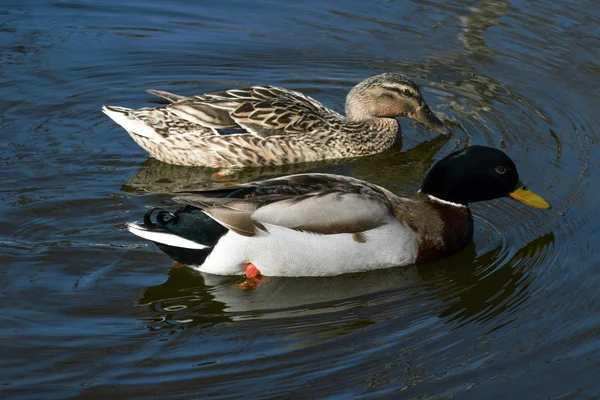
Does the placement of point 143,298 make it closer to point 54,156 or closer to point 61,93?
point 54,156

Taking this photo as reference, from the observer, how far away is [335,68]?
11.7 meters

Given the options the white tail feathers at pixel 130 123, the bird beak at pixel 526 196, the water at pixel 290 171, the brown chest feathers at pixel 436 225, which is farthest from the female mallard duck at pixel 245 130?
the bird beak at pixel 526 196

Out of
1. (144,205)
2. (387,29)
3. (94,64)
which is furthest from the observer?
(387,29)

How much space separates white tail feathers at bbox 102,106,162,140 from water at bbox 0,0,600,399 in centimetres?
28

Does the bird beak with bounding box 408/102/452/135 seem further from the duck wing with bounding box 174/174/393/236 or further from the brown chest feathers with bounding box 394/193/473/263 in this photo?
the duck wing with bounding box 174/174/393/236

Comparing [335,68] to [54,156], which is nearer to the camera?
[54,156]

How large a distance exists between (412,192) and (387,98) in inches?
62.1

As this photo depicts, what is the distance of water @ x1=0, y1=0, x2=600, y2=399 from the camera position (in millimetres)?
6355

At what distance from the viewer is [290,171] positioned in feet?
32.3

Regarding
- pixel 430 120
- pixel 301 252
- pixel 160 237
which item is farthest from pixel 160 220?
pixel 430 120

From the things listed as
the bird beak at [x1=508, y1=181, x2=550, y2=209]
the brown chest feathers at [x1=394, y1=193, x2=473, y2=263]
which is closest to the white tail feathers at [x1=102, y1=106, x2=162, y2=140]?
the brown chest feathers at [x1=394, y1=193, x2=473, y2=263]

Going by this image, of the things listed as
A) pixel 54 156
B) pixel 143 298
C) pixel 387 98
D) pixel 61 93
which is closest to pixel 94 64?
pixel 61 93

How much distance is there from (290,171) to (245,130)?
541mm

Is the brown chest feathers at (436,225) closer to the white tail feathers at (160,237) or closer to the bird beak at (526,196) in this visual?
the bird beak at (526,196)
